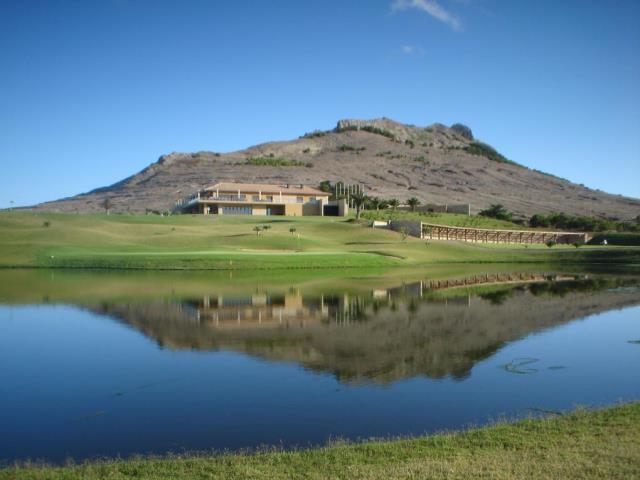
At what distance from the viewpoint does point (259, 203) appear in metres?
110

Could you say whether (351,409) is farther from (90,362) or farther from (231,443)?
(90,362)

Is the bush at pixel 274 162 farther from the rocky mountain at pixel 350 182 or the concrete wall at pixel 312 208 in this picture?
the concrete wall at pixel 312 208

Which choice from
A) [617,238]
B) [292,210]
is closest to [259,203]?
[292,210]

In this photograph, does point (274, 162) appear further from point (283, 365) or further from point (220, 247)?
point (283, 365)

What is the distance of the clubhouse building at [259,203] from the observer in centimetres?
10925

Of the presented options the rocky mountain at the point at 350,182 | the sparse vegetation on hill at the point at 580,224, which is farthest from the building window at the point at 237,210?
the sparse vegetation on hill at the point at 580,224

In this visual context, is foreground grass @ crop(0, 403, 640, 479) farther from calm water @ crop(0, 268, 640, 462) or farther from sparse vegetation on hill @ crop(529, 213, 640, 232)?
sparse vegetation on hill @ crop(529, 213, 640, 232)

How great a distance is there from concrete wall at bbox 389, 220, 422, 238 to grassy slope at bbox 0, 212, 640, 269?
5534 mm

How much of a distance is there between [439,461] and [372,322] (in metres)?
16.8

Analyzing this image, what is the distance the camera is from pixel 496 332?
82.4ft

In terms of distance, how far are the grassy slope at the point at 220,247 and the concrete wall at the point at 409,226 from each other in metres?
5.53

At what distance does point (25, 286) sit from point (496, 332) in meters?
32.6

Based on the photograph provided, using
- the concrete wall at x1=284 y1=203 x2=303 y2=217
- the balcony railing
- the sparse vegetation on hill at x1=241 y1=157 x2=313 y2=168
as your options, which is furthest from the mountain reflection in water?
the sparse vegetation on hill at x1=241 y1=157 x2=313 y2=168

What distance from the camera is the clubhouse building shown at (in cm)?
10925
